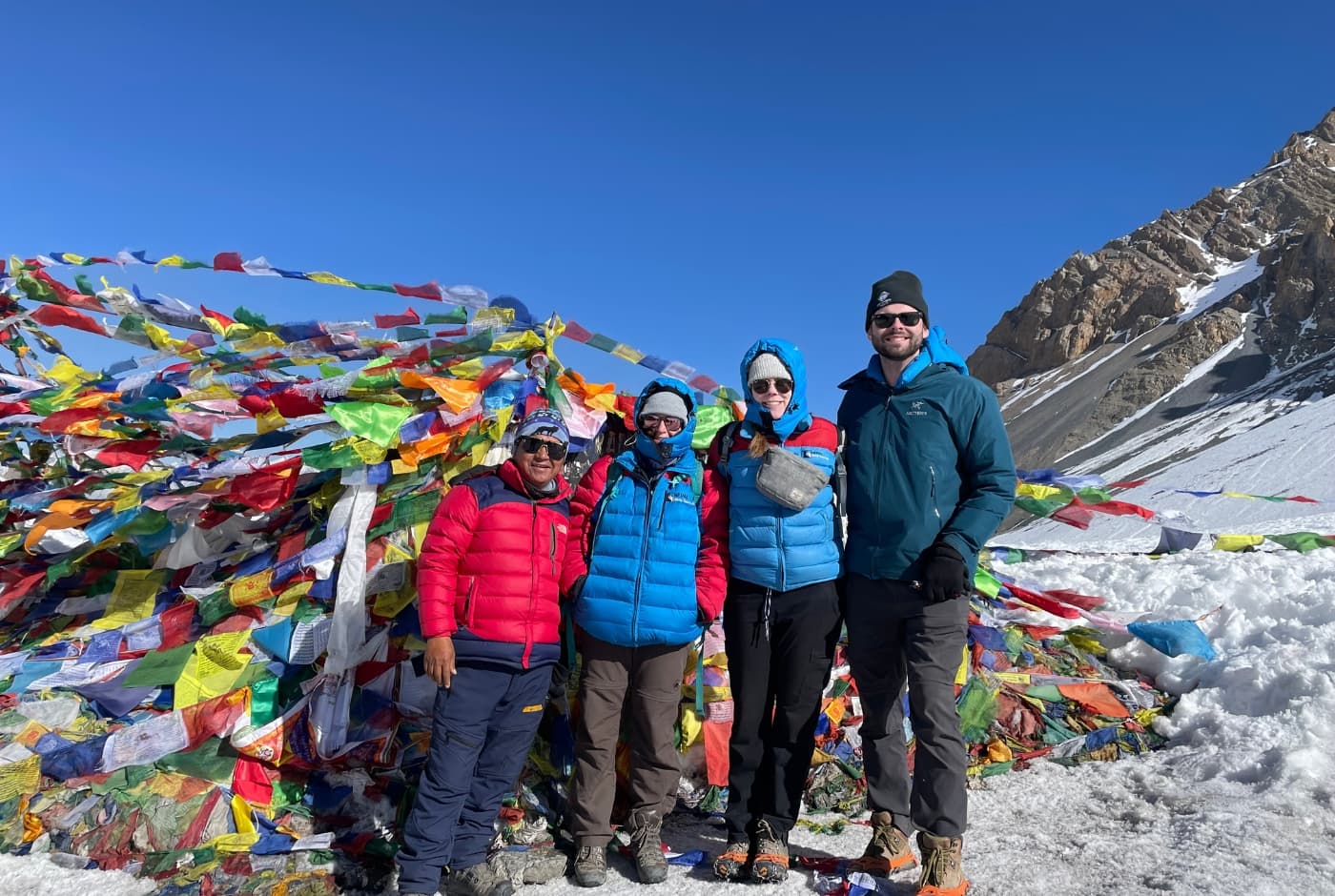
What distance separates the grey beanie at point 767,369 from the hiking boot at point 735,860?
2.08 m

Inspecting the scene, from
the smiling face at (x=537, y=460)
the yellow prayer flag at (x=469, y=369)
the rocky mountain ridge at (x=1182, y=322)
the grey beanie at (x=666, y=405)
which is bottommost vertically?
the smiling face at (x=537, y=460)

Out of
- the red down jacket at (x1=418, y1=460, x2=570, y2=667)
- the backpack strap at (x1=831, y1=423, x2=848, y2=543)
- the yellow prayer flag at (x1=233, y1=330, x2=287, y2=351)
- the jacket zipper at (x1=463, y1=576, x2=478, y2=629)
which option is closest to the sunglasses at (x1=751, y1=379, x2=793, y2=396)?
the backpack strap at (x1=831, y1=423, x2=848, y2=543)

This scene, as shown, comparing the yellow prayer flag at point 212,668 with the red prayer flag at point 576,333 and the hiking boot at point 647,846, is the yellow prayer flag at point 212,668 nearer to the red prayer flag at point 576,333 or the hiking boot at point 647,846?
the hiking boot at point 647,846

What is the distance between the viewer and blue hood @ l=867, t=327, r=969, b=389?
3547 millimetres

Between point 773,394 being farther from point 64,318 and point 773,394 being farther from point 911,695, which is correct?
point 64,318

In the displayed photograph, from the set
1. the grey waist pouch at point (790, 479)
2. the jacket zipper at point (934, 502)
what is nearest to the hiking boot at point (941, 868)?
the jacket zipper at point (934, 502)

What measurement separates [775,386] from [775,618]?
1.07 m

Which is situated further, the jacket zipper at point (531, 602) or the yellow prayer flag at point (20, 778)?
the yellow prayer flag at point (20, 778)

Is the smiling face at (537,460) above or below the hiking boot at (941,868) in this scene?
above

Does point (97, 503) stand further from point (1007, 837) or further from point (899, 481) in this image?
point (1007, 837)

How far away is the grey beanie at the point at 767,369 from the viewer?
3.72m

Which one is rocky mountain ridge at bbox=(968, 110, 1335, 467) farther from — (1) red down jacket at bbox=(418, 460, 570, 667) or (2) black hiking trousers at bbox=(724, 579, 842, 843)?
(1) red down jacket at bbox=(418, 460, 570, 667)

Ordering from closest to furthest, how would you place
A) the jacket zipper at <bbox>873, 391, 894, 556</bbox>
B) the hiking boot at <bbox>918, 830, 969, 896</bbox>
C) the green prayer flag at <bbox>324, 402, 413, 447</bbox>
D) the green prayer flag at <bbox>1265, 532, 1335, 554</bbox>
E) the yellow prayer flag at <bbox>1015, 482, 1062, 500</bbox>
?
the hiking boot at <bbox>918, 830, 969, 896</bbox>, the jacket zipper at <bbox>873, 391, 894, 556</bbox>, the green prayer flag at <bbox>324, 402, 413, 447</bbox>, the yellow prayer flag at <bbox>1015, 482, 1062, 500</bbox>, the green prayer flag at <bbox>1265, 532, 1335, 554</bbox>

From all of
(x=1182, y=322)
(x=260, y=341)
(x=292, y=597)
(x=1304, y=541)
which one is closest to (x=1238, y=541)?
(x=1304, y=541)
